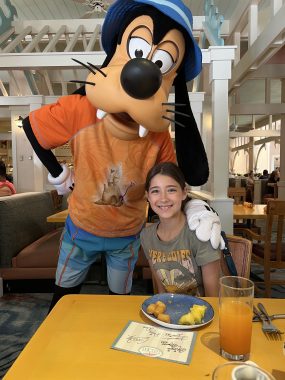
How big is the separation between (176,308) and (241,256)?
516 mm

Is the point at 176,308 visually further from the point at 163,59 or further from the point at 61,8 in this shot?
the point at 61,8

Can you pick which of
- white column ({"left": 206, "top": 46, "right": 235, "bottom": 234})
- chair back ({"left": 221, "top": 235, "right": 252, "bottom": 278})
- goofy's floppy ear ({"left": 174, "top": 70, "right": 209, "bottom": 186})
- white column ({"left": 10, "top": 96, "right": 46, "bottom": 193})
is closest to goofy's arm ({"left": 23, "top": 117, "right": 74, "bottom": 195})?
goofy's floppy ear ({"left": 174, "top": 70, "right": 209, "bottom": 186})

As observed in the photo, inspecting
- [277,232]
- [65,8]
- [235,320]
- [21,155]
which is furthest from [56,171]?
[65,8]

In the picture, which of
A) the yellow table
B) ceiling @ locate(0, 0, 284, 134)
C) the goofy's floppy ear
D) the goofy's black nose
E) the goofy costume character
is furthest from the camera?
ceiling @ locate(0, 0, 284, 134)

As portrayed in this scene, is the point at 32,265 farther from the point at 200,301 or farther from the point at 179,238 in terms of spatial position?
the point at 200,301

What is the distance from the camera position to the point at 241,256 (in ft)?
4.39

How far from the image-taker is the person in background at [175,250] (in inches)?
48.4

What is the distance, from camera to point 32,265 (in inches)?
110

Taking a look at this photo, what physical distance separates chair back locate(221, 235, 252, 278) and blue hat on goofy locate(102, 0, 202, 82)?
69 centimetres

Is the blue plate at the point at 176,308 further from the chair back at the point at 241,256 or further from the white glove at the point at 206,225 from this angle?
the chair back at the point at 241,256

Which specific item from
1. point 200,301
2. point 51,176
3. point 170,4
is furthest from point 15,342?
point 170,4

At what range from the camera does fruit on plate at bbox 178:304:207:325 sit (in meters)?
0.83

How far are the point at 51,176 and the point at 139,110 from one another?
1.76 ft

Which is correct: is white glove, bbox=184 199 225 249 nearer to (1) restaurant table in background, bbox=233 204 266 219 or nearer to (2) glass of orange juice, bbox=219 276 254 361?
(2) glass of orange juice, bbox=219 276 254 361
